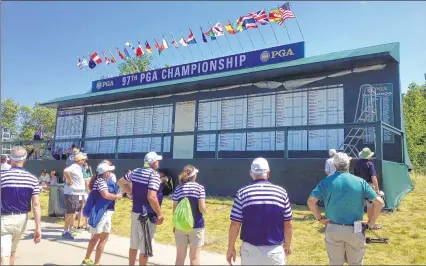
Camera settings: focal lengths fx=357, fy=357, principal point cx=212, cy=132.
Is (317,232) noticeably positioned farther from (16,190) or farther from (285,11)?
(285,11)

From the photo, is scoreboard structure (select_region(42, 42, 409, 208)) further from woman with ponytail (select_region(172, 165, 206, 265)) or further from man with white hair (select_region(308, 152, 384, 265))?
woman with ponytail (select_region(172, 165, 206, 265))

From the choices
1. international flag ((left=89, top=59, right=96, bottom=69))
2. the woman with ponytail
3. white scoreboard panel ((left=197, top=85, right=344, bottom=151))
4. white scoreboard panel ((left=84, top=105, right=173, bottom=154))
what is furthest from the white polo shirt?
international flag ((left=89, top=59, right=96, bottom=69))

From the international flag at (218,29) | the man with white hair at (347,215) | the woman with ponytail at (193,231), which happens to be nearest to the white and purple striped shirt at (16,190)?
the woman with ponytail at (193,231)

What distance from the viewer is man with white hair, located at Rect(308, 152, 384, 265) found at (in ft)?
14.3

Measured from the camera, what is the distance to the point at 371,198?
14.4ft

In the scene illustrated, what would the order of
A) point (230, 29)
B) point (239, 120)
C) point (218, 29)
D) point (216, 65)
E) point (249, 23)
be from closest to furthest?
point (239, 120) < point (216, 65) < point (249, 23) < point (230, 29) < point (218, 29)

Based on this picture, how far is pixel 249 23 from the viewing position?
646 inches

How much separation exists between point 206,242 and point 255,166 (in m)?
3.92

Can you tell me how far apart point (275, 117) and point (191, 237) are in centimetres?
884

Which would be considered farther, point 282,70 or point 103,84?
point 103,84

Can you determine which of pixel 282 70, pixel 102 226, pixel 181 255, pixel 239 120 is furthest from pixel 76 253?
pixel 282 70

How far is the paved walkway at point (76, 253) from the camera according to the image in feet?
20.4

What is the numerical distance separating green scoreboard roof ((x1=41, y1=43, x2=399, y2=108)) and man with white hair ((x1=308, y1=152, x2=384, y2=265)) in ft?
24.5

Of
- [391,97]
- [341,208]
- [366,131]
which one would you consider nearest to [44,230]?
[341,208]
